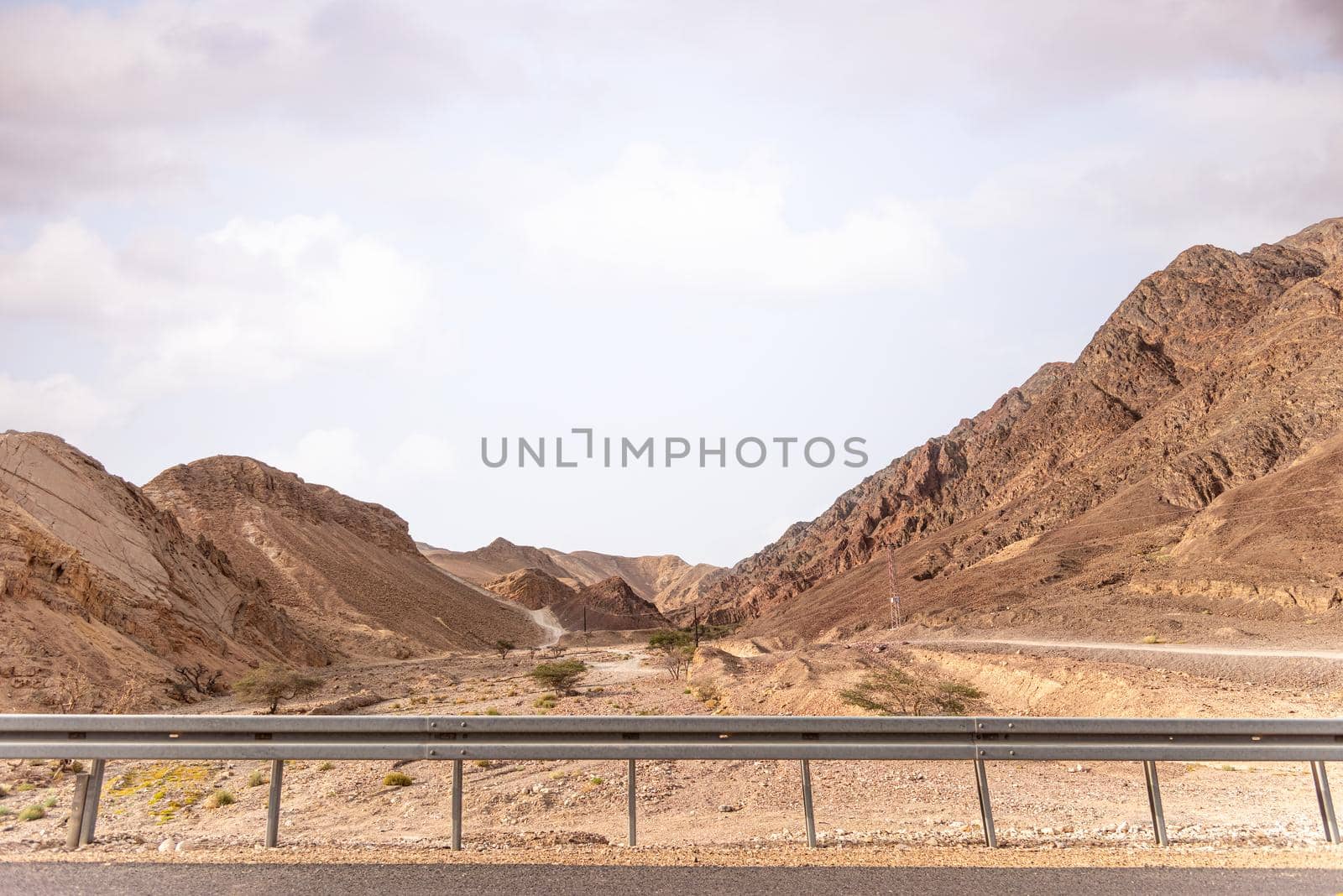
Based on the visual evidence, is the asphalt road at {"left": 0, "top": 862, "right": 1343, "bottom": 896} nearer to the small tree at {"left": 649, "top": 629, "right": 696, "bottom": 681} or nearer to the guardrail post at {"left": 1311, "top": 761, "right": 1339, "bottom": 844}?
the guardrail post at {"left": 1311, "top": 761, "right": 1339, "bottom": 844}

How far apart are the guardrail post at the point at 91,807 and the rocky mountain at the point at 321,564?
63.9 m

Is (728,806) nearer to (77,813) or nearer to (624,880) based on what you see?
(624,880)

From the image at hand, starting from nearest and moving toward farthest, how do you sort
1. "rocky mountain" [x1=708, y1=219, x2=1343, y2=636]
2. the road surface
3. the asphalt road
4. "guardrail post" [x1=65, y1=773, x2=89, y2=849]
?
the asphalt road < "guardrail post" [x1=65, y1=773, x2=89, y2=849] < the road surface < "rocky mountain" [x1=708, y1=219, x2=1343, y2=636]

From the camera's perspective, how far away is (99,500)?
1852 inches

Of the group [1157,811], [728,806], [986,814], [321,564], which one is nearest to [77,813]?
[986,814]

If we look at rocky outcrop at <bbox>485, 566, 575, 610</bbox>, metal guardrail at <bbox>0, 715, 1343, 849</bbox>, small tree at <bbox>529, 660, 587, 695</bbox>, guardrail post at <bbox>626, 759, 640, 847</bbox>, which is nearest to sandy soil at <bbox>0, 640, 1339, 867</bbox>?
guardrail post at <bbox>626, 759, 640, 847</bbox>

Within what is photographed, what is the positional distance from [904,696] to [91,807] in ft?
70.9

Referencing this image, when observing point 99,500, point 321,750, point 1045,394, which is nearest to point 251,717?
point 321,750

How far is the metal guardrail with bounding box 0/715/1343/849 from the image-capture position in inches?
259

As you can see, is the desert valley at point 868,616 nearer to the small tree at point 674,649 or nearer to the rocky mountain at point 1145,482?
the rocky mountain at point 1145,482

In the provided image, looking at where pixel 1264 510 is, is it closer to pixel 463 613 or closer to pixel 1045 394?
pixel 1045 394

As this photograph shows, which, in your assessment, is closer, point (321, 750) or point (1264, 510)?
point (321, 750)

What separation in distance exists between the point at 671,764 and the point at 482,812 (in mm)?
4364

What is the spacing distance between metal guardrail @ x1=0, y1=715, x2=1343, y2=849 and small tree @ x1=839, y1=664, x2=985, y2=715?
16197mm
